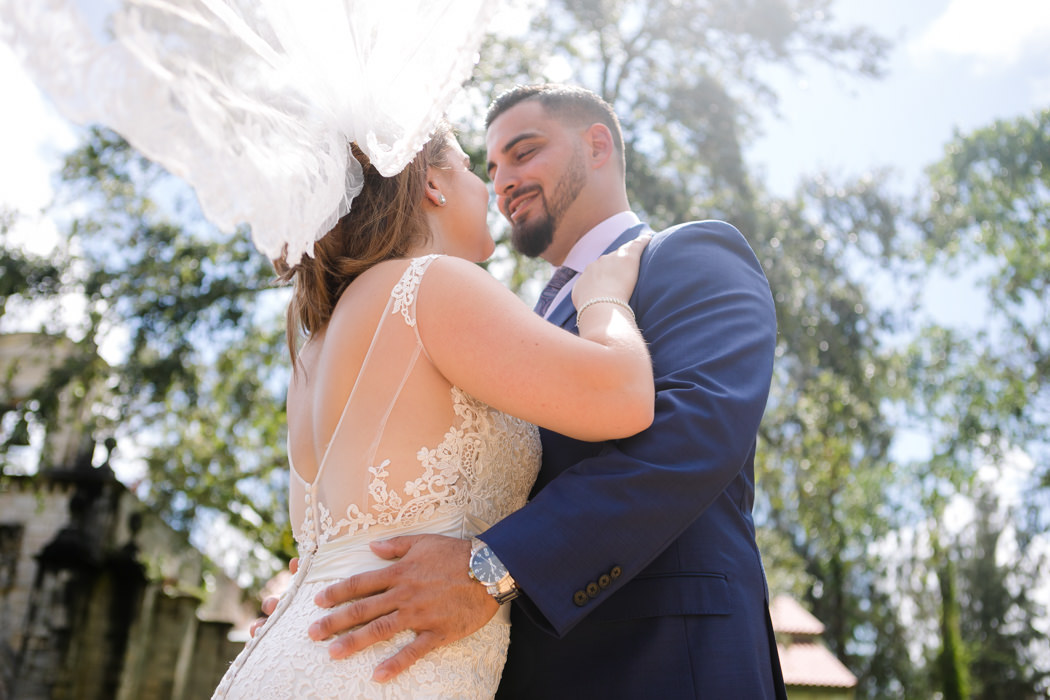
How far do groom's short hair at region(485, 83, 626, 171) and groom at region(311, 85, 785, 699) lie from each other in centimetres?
156

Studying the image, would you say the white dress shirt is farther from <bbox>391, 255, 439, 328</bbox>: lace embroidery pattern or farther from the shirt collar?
<bbox>391, 255, 439, 328</bbox>: lace embroidery pattern

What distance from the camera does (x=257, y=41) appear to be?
1.92m

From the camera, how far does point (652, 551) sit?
6.73ft

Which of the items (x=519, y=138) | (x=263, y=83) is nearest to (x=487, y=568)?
(x=263, y=83)

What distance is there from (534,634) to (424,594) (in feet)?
1.72

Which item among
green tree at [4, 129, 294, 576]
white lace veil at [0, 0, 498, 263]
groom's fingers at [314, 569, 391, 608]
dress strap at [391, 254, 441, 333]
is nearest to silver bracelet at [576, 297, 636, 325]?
dress strap at [391, 254, 441, 333]

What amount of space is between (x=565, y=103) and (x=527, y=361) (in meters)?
2.46

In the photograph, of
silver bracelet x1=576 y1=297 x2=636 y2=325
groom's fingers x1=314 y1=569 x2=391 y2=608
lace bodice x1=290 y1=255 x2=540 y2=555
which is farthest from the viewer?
silver bracelet x1=576 y1=297 x2=636 y2=325

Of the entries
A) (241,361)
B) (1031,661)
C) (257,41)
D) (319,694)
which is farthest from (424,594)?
(1031,661)

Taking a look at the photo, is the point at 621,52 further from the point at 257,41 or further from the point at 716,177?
the point at 257,41

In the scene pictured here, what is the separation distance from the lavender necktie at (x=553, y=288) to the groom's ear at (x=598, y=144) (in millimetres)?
782

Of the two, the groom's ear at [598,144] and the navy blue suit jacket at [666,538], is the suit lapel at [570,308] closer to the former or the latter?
the navy blue suit jacket at [666,538]

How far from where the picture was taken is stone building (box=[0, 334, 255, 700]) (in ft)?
39.2

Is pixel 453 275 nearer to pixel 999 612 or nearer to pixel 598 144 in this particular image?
pixel 598 144
